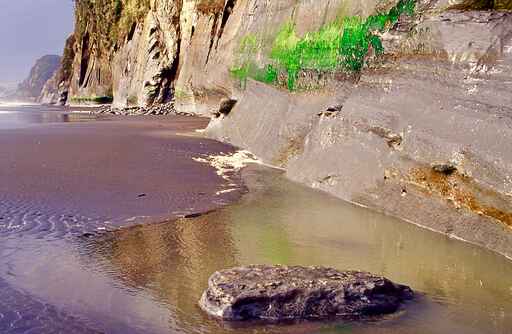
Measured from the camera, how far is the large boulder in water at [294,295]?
3354 millimetres

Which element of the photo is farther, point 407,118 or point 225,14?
point 225,14

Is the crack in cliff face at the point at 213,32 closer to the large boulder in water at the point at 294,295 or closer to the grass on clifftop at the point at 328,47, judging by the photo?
the grass on clifftop at the point at 328,47

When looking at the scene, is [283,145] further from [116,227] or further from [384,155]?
[116,227]

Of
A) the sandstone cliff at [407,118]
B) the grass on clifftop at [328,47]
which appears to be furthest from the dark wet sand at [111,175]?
the grass on clifftop at [328,47]

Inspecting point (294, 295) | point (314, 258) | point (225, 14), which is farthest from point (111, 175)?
point (225, 14)

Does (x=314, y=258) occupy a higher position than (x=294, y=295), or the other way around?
(x=294, y=295)

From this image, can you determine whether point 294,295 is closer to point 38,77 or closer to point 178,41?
point 178,41

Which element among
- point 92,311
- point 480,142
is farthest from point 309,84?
point 92,311

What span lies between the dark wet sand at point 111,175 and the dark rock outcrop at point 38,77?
381ft

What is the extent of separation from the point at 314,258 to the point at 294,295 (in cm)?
125

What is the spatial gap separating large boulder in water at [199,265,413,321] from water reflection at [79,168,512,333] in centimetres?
13

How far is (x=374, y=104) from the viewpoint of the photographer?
7602 mm

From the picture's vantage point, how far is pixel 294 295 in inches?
135

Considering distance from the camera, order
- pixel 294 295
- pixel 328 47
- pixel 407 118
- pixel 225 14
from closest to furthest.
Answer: pixel 294 295, pixel 407 118, pixel 328 47, pixel 225 14
